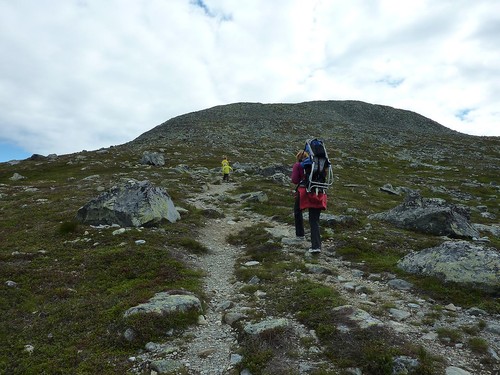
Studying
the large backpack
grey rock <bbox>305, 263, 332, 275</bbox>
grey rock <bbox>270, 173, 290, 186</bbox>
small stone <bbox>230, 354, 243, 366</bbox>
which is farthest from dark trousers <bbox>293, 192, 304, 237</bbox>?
grey rock <bbox>270, 173, 290, 186</bbox>

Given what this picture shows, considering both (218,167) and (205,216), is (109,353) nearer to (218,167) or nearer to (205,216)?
(205,216)

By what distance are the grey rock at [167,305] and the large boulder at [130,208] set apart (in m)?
8.47

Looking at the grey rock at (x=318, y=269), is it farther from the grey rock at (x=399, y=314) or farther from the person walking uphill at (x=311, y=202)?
the grey rock at (x=399, y=314)

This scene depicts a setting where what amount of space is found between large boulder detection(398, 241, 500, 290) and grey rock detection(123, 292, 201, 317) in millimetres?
6962

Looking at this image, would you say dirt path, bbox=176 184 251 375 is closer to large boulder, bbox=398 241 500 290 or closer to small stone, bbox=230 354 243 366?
small stone, bbox=230 354 243 366

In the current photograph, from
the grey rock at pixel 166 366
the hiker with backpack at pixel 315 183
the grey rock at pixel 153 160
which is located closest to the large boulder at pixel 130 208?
the hiker with backpack at pixel 315 183

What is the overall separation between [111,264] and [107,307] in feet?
11.2

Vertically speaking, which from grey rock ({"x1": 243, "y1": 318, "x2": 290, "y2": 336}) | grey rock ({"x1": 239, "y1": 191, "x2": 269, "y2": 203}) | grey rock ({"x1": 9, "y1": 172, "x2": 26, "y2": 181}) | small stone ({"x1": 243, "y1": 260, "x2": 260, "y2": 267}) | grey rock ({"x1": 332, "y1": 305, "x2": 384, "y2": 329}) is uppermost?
grey rock ({"x1": 9, "y1": 172, "x2": 26, "y2": 181})

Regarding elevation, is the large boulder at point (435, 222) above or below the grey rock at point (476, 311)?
above

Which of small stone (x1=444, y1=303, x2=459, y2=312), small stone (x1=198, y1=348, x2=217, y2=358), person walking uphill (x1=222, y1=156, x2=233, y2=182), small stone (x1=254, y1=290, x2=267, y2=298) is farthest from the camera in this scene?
person walking uphill (x1=222, y1=156, x2=233, y2=182)

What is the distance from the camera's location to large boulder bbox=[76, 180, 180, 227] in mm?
17562

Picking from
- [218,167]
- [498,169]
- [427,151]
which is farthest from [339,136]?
[218,167]

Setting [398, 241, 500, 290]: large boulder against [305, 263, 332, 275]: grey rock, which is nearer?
[398, 241, 500, 290]: large boulder

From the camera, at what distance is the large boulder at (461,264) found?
9906 millimetres
